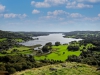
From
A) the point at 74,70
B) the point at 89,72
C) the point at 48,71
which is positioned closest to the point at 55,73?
the point at 48,71

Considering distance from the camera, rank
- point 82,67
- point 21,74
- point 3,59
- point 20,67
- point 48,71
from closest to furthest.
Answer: point 21,74, point 48,71, point 82,67, point 20,67, point 3,59

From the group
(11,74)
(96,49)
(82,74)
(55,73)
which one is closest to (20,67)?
(11,74)

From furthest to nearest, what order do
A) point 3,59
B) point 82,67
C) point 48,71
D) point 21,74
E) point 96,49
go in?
1. point 96,49
2. point 3,59
3. point 82,67
4. point 48,71
5. point 21,74

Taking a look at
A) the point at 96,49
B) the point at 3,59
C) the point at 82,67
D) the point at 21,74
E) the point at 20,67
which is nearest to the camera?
the point at 21,74

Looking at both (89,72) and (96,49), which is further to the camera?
(96,49)

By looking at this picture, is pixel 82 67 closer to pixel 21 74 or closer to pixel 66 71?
pixel 66 71

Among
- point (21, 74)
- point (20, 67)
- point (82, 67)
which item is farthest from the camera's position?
point (20, 67)

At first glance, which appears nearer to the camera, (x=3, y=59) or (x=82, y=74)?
(x=82, y=74)

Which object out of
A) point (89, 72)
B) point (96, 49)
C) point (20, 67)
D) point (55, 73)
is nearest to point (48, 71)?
point (55, 73)

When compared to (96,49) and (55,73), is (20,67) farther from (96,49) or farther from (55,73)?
(96,49)
